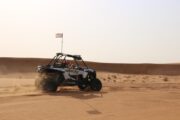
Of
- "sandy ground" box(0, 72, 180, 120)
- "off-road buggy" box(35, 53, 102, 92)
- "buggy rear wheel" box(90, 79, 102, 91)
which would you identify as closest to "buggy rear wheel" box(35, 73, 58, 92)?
"off-road buggy" box(35, 53, 102, 92)

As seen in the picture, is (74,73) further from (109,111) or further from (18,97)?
(109,111)

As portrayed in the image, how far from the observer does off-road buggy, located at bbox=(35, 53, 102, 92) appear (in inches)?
989

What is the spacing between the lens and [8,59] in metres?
74.6

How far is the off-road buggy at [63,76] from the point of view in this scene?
25.1 metres

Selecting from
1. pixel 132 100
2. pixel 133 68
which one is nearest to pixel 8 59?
pixel 133 68

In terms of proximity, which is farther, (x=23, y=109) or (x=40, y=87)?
(x=40, y=87)

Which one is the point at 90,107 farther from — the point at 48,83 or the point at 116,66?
the point at 116,66

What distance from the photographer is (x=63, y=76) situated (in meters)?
25.4

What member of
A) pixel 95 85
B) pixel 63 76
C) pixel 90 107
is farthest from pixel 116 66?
pixel 90 107

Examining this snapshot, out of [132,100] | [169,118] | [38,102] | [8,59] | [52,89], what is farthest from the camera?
[8,59]

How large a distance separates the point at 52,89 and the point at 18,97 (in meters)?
3.51

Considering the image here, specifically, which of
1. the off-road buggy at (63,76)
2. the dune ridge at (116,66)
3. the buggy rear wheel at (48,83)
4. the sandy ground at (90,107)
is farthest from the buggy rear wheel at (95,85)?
the dune ridge at (116,66)

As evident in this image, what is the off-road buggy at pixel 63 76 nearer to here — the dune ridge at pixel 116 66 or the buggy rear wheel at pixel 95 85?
the buggy rear wheel at pixel 95 85

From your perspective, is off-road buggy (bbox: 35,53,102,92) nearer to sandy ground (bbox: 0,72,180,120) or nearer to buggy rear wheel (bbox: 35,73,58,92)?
buggy rear wheel (bbox: 35,73,58,92)
